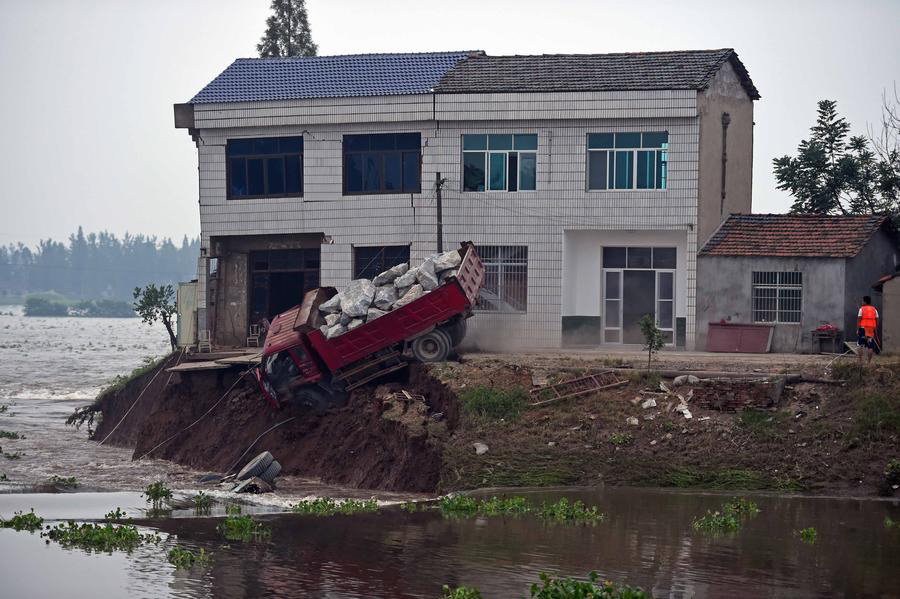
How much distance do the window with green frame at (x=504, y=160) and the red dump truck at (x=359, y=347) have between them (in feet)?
21.6

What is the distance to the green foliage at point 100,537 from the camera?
17.9m

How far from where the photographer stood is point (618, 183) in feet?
108

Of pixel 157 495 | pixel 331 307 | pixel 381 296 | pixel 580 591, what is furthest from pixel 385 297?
pixel 580 591

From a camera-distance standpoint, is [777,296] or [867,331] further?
[777,296]

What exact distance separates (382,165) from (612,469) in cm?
1416

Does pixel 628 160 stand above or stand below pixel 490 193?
above

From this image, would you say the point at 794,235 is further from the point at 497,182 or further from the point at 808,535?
the point at 808,535

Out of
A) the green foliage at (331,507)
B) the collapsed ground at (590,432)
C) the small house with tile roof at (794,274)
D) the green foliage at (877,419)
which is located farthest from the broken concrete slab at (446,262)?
the green foliage at (877,419)

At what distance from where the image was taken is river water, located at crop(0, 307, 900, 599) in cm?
1548

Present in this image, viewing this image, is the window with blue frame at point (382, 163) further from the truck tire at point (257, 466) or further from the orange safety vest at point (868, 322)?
the orange safety vest at point (868, 322)

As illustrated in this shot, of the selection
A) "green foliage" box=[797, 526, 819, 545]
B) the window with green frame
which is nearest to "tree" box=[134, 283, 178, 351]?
the window with green frame

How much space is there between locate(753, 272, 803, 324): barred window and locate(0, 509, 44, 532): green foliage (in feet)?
60.6

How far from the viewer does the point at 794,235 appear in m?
32.1

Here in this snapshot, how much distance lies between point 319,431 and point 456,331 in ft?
12.4
